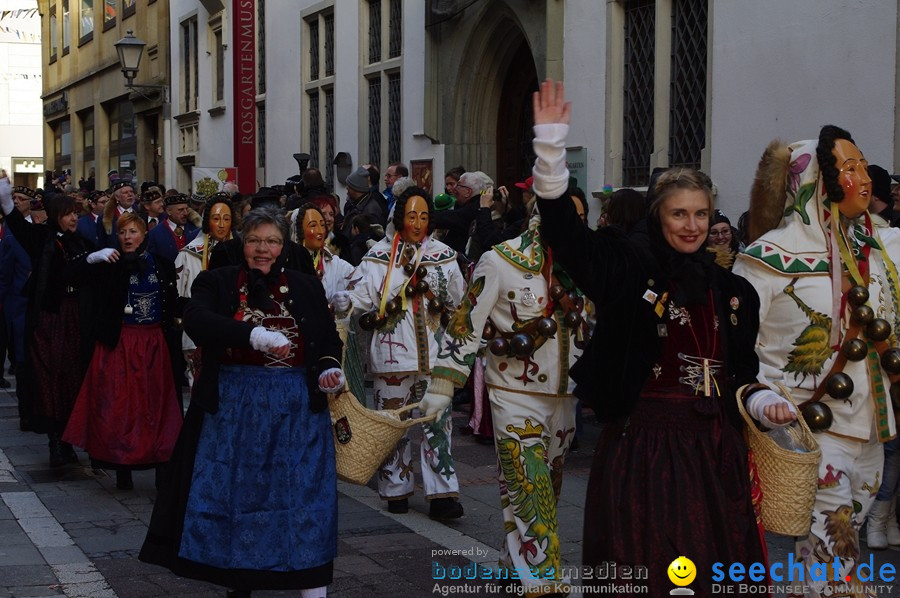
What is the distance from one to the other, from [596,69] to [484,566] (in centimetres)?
767

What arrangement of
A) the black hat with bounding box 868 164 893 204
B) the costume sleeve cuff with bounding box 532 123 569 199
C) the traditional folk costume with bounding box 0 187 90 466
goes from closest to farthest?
the costume sleeve cuff with bounding box 532 123 569 199
the black hat with bounding box 868 164 893 204
the traditional folk costume with bounding box 0 187 90 466

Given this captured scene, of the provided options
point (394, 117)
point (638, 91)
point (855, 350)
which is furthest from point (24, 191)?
point (855, 350)

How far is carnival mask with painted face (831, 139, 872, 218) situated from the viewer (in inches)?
200

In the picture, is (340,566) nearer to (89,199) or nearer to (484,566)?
(484,566)

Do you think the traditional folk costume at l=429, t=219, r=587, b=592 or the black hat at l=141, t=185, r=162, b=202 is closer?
the traditional folk costume at l=429, t=219, r=587, b=592

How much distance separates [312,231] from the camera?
9031 millimetres

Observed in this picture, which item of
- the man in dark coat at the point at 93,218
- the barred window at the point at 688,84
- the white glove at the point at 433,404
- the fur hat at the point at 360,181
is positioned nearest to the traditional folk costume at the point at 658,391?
the white glove at the point at 433,404

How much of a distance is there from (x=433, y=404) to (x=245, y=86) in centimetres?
1938

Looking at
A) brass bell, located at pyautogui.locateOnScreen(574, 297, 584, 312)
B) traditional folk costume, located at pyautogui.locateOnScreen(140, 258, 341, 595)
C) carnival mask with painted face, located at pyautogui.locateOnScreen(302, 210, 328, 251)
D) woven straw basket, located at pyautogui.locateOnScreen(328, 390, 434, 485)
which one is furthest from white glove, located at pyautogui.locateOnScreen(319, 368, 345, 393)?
carnival mask with painted face, located at pyautogui.locateOnScreen(302, 210, 328, 251)

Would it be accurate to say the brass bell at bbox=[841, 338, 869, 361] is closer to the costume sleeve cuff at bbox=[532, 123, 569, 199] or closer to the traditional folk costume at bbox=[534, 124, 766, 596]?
the traditional folk costume at bbox=[534, 124, 766, 596]

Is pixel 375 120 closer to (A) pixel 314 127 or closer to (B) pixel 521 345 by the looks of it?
(A) pixel 314 127

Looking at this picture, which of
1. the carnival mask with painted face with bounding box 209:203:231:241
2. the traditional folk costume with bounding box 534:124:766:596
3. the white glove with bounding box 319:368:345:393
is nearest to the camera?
the traditional folk costume with bounding box 534:124:766:596

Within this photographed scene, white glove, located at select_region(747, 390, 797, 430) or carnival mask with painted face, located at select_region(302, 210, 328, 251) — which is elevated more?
carnival mask with painted face, located at select_region(302, 210, 328, 251)

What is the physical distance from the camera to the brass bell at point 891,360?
508 cm
